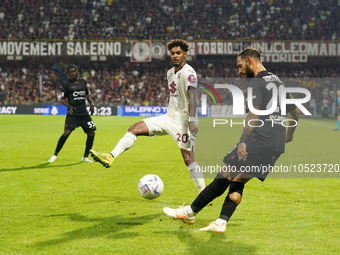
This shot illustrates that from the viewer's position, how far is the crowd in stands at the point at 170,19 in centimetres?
4134

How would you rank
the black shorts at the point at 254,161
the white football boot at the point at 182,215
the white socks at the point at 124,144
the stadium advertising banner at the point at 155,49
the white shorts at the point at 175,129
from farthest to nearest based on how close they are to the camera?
the stadium advertising banner at the point at 155,49 → the white shorts at the point at 175,129 → the white socks at the point at 124,144 → the white football boot at the point at 182,215 → the black shorts at the point at 254,161

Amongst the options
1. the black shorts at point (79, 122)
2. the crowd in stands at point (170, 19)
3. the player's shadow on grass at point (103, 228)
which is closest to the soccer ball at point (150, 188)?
the player's shadow on grass at point (103, 228)

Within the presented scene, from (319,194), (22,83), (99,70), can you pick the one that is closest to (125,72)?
(99,70)

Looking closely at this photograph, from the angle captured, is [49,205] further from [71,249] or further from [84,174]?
[84,174]

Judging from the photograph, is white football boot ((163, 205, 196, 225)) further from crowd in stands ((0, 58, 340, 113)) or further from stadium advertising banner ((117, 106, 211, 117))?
crowd in stands ((0, 58, 340, 113))

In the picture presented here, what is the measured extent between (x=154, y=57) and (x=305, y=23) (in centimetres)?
1636

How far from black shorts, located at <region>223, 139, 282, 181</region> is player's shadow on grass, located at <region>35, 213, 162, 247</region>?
53.1 inches

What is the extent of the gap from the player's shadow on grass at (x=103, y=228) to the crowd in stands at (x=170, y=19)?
36114mm

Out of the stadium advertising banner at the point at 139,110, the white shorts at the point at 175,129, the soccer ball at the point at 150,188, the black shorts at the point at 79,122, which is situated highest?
the white shorts at the point at 175,129

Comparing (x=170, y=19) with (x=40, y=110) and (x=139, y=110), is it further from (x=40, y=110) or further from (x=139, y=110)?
(x=40, y=110)

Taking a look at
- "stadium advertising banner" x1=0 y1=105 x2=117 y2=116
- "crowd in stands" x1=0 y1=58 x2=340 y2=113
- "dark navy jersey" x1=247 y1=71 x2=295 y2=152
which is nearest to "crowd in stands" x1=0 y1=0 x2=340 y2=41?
"crowd in stands" x1=0 y1=58 x2=340 y2=113

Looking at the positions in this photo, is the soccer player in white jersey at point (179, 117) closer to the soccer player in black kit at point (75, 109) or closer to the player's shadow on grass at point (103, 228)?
the player's shadow on grass at point (103, 228)

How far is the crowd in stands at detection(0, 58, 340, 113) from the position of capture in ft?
127

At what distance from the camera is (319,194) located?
7.05m
